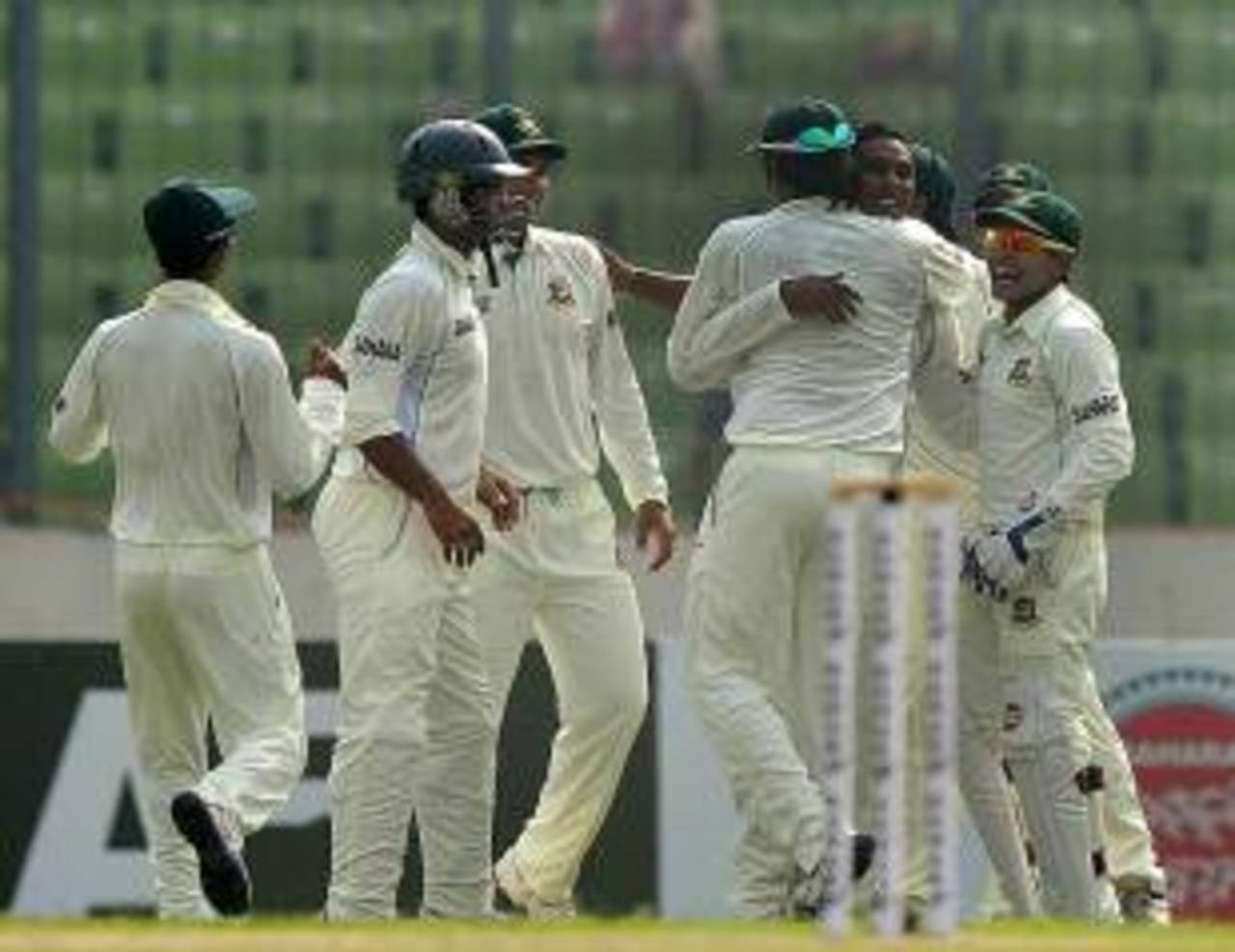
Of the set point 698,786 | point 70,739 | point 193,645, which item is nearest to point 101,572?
point 70,739

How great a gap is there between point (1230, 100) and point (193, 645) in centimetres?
639

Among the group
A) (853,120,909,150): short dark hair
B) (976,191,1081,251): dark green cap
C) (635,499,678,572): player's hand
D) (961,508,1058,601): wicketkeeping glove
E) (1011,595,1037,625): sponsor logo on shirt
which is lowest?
(1011,595,1037,625): sponsor logo on shirt

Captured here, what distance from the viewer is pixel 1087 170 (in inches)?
704

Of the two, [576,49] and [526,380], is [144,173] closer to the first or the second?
[576,49]

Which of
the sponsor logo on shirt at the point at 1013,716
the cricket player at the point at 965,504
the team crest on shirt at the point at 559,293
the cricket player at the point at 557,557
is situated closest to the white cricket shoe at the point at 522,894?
the cricket player at the point at 557,557

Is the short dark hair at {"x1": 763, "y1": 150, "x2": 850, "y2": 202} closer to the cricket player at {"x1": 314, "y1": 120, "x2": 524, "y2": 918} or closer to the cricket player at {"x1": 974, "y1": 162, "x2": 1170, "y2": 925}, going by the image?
the cricket player at {"x1": 314, "y1": 120, "x2": 524, "y2": 918}

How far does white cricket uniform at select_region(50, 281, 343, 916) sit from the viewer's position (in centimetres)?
1248

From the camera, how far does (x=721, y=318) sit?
12.6m

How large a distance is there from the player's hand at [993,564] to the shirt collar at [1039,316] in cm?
50

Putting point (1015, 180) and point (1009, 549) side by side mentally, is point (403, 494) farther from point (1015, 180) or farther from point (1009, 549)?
point (1015, 180)

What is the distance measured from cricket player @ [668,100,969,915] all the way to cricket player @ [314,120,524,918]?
0.56 metres

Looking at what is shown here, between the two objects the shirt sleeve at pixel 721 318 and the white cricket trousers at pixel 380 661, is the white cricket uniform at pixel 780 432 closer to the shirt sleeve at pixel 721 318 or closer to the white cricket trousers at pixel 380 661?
the shirt sleeve at pixel 721 318

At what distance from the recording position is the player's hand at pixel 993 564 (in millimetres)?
12781

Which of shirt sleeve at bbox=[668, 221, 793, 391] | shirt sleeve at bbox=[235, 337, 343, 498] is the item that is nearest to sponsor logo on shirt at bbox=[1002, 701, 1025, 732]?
shirt sleeve at bbox=[668, 221, 793, 391]
